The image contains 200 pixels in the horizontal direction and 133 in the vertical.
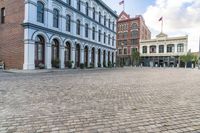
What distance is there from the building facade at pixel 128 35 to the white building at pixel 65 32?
28.2 metres

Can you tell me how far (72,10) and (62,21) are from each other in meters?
3.19

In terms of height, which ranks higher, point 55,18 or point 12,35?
point 55,18

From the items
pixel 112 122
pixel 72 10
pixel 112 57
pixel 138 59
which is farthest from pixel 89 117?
pixel 138 59

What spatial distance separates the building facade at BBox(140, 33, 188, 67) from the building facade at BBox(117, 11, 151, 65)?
3156 mm

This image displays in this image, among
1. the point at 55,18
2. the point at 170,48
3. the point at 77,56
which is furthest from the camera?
the point at 170,48

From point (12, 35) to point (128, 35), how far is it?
5419 cm

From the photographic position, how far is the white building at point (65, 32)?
69.1 feet

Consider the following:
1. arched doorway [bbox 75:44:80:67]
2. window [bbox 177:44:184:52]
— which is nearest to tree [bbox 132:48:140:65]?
window [bbox 177:44:184:52]

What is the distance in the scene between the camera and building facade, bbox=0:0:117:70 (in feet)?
68.5

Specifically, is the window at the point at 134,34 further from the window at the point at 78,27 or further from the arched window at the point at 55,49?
the arched window at the point at 55,49

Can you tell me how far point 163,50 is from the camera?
67.7 m

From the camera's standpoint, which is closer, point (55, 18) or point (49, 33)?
point (49, 33)

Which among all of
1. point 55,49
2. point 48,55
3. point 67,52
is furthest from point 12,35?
point 67,52

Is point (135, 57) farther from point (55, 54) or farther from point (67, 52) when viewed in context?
point (55, 54)
